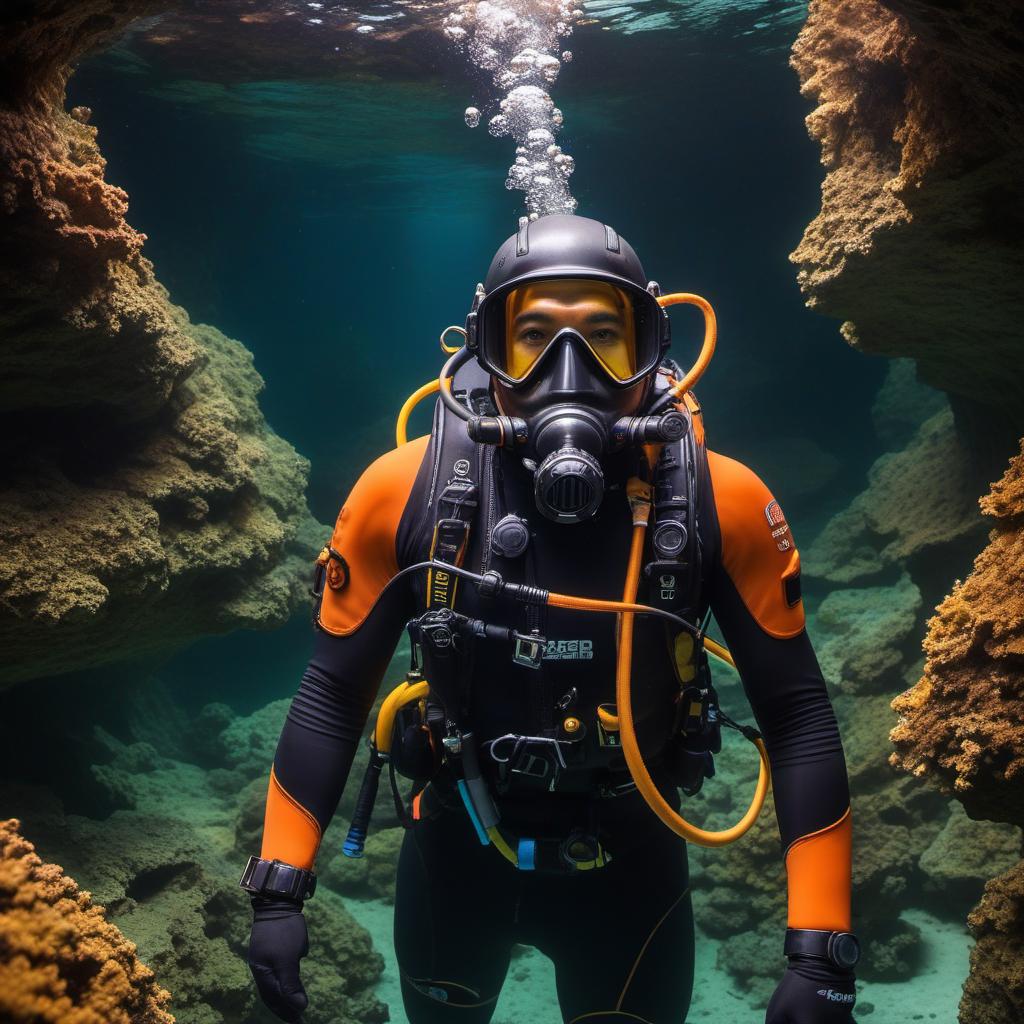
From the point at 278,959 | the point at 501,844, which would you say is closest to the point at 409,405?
the point at 501,844

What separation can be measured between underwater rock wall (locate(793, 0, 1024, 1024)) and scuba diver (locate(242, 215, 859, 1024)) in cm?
48

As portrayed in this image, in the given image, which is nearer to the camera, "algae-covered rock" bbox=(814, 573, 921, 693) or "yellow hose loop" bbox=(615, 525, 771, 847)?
"yellow hose loop" bbox=(615, 525, 771, 847)

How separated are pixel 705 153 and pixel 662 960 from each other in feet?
55.2

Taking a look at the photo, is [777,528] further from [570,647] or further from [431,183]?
[431,183]

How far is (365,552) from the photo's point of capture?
2.31 metres

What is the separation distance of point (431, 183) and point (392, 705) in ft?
71.4

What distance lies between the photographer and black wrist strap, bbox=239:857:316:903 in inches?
80.9

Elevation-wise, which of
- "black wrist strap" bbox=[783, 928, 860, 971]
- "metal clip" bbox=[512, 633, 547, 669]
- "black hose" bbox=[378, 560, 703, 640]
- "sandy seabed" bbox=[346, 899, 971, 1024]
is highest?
"black hose" bbox=[378, 560, 703, 640]

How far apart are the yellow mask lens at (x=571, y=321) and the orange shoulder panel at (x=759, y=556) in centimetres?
50

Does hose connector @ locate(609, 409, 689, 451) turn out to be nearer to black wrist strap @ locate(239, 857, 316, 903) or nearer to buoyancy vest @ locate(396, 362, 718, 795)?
buoyancy vest @ locate(396, 362, 718, 795)

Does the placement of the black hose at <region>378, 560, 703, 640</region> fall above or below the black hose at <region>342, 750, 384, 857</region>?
above

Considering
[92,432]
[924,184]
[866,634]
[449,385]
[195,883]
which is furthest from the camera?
[866,634]

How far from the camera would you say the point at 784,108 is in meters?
14.3

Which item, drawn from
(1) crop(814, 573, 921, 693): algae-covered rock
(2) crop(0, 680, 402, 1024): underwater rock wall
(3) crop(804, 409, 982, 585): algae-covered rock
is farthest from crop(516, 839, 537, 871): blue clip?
(1) crop(814, 573, 921, 693): algae-covered rock
